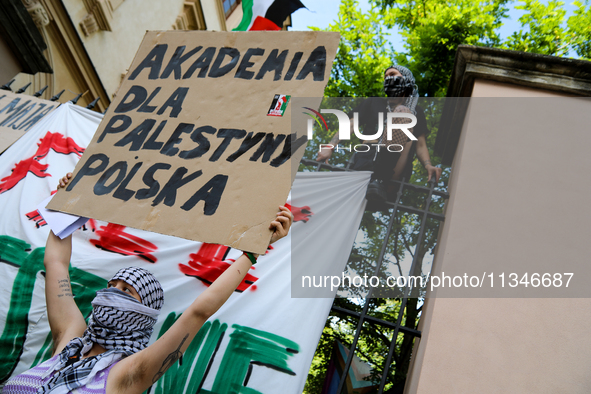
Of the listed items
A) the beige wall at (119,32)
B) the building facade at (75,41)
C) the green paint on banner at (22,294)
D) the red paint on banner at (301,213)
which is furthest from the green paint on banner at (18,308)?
the beige wall at (119,32)

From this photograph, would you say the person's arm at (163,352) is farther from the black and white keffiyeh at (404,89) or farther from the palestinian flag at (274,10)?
the black and white keffiyeh at (404,89)

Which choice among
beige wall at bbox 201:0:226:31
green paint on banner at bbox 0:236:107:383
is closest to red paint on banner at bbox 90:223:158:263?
green paint on banner at bbox 0:236:107:383

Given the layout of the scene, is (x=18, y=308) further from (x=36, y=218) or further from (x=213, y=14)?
(x=213, y=14)

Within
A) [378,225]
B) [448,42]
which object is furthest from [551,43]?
[378,225]

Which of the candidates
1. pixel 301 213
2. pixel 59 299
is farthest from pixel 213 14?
pixel 59 299

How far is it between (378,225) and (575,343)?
216 inches

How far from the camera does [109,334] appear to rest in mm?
1973

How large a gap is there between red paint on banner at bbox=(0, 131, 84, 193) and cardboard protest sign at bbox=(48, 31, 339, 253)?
5.70ft

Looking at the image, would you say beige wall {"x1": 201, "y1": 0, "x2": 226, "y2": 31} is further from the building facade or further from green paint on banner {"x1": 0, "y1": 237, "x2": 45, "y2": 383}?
green paint on banner {"x1": 0, "y1": 237, "x2": 45, "y2": 383}

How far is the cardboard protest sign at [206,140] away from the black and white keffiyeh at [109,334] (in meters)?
0.41

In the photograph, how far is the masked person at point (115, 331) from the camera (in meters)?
1.73

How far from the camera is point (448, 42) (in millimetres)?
7977

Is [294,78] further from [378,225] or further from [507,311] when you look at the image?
[378,225]

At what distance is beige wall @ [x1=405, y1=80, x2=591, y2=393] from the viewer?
2328 millimetres
